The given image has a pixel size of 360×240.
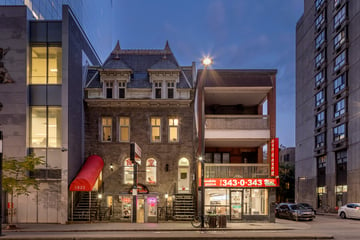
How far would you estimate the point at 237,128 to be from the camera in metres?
27.5

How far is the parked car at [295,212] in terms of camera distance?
32250 mm

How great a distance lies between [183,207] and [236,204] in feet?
12.8

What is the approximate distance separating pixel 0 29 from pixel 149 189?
1573 centimetres

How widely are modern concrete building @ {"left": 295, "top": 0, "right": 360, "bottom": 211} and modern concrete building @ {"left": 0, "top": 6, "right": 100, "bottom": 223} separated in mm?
37263

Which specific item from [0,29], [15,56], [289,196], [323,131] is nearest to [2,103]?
[15,56]

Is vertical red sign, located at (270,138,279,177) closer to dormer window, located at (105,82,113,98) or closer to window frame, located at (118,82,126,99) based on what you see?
window frame, located at (118,82,126,99)

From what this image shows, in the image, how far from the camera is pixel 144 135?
29.2 meters

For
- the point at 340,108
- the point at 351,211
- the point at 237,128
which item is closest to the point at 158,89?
the point at 237,128

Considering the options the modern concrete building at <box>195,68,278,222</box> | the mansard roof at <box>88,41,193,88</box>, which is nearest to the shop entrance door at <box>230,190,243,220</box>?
the modern concrete building at <box>195,68,278,222</box>

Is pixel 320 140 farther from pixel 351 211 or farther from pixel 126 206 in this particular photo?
pixel 126 206

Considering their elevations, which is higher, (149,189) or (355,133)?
(355,133)

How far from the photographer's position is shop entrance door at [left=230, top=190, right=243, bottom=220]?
2723 cm

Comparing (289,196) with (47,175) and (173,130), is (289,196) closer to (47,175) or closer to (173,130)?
(173,130)

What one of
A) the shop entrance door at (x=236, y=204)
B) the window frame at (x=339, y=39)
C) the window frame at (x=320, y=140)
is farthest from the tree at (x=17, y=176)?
the window frame at (x=320, y=140)
